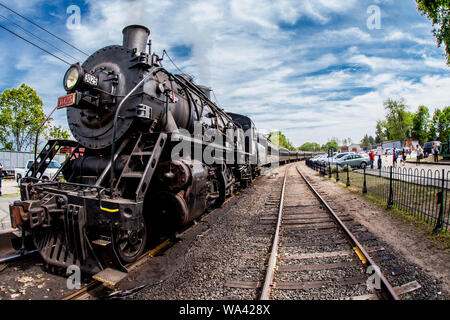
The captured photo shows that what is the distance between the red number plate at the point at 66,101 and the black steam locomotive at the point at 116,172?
21 mm

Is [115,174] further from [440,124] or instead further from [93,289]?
[440,124]

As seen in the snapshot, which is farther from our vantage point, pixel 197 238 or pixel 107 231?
pixel 197 238

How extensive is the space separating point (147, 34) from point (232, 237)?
4.53 metres

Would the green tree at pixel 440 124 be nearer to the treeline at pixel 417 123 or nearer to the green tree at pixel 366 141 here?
the treeline at pixel 417 123

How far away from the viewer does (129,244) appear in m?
3.88

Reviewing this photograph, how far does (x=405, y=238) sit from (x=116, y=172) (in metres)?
5.72

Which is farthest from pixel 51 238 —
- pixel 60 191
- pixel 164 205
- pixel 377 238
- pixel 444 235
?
→ pixel 444 235

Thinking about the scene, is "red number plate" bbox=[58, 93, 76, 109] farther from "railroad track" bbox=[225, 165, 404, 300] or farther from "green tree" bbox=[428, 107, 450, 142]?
"green tree" bbox=[428, 107, 450, 142]

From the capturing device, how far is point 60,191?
11.6 feet

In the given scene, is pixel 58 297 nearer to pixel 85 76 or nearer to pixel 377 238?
pixel 85 76

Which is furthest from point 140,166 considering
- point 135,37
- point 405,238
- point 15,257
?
point 405,238

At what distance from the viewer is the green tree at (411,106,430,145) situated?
74.9 m

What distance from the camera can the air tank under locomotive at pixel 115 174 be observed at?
10.8 feet

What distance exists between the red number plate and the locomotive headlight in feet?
0.47
